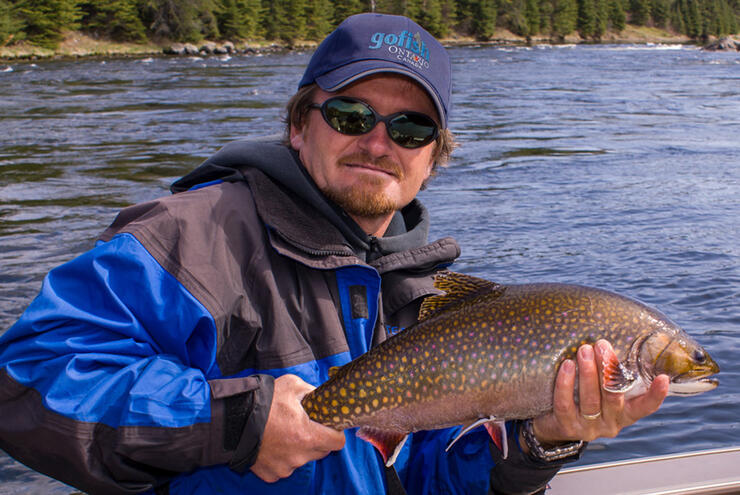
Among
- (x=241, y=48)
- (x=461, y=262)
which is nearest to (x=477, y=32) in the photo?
(x=241, y=48)

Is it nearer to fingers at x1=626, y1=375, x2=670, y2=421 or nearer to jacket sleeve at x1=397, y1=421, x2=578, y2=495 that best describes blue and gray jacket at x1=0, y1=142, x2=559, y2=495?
jacket sleeve at x1=397, y1=421, x2=578, y2=495

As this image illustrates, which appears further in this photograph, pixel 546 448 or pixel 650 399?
pixel 546 448

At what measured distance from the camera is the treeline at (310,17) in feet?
157

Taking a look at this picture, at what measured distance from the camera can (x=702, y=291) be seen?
6.67 m

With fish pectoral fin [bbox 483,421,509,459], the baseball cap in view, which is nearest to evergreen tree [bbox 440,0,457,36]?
the baseball cap

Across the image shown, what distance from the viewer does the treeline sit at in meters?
47.7

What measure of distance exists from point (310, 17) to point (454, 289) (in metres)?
72.7

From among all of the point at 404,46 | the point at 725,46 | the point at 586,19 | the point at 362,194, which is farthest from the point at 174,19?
the point at 586,19

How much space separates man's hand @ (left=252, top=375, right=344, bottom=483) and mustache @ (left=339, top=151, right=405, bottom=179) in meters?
0.96

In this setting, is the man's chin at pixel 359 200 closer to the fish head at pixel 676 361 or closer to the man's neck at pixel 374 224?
the man's neck at pixel 374 224

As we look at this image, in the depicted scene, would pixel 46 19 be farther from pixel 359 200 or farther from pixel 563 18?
pixel 563 18

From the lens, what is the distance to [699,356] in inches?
88.9

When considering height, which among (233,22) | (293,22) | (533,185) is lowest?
(533,185)

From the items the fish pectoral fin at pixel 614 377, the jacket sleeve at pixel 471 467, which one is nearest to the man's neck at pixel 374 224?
the jacket sleeve at pixel 471 467
